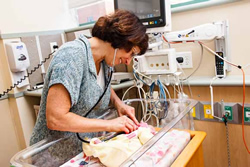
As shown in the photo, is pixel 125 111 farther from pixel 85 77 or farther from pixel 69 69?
pixel 69 69

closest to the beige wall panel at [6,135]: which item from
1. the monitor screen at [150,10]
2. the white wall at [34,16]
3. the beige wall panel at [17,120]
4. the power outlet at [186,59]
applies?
the beige wall panel at [17,120]

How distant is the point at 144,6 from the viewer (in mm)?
1367

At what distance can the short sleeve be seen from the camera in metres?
0.88

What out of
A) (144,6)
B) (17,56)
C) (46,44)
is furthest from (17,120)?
(144,6)

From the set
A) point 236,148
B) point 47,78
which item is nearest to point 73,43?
point 47,78

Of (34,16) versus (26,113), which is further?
(34,16)

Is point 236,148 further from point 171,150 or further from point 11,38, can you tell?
point 11,38

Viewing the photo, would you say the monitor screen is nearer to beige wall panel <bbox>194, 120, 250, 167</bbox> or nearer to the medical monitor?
the medical monitor

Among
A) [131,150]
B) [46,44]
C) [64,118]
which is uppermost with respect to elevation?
[46,44]

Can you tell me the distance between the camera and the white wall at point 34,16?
1858 millimetres

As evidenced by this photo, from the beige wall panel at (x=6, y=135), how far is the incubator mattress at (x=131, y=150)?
1259mm

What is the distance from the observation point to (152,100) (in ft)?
4.45

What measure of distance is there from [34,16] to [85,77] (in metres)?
1.37

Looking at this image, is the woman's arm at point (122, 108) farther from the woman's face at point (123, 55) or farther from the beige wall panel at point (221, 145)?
the beige wall panel at point (221, 145)
